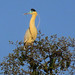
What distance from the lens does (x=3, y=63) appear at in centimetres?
1211

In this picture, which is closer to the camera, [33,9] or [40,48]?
[40,48]

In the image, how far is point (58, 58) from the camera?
1175 cm

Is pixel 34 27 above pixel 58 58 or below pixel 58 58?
above

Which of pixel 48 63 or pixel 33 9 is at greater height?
pixel 33 9

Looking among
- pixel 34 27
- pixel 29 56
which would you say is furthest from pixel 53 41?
pixel 34 27

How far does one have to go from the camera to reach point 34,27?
1488 centimetres

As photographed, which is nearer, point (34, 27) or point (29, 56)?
point (29, 56)

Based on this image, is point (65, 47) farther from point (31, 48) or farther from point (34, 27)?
point (34, 27)

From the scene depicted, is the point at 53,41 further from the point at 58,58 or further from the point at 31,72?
the point at 31,72

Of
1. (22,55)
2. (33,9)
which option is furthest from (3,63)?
(33,9)

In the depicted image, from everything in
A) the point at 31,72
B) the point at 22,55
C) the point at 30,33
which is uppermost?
the point at 30,33

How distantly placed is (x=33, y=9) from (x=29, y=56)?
4.28 metres

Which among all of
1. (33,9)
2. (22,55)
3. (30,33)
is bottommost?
(22,55)

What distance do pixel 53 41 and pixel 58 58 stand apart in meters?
0.82
